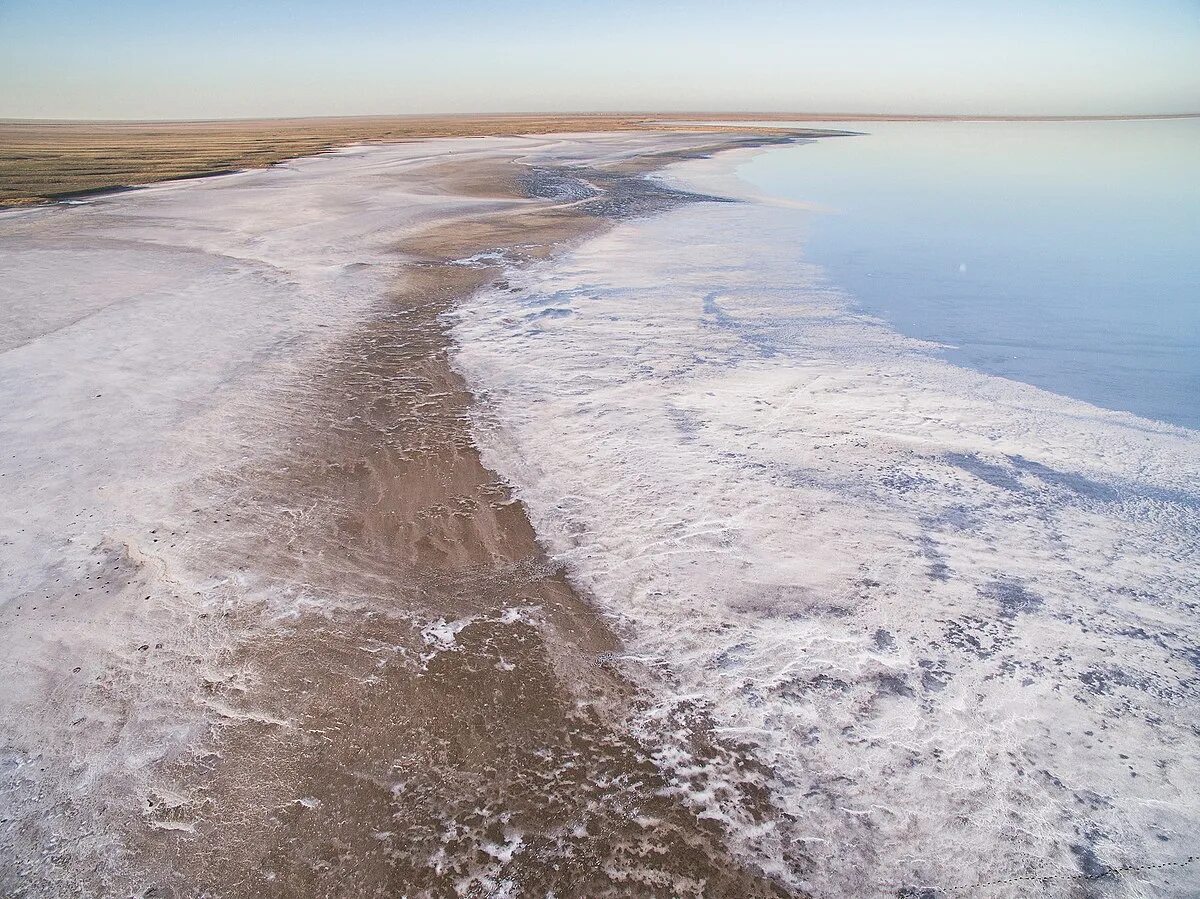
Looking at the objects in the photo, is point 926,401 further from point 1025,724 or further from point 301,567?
point 301,567

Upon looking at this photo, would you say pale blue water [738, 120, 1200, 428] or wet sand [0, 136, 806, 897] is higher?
pale blue water [738, 120, 1200, 428]

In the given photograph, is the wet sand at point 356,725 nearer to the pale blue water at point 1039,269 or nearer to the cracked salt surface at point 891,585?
the cracked salt surface at point 891,585

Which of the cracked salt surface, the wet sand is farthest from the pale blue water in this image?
the wet sand

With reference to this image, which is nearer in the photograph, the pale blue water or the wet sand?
the wet sand

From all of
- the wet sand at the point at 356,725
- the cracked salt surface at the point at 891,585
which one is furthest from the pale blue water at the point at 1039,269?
the wet sand at the point at 356,725

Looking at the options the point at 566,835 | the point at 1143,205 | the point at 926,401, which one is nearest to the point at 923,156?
the point at 1143,205

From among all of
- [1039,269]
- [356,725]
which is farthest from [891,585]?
[1039,269]

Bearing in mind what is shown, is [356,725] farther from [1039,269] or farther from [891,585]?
[1039,269]

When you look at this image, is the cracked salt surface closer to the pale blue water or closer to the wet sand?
the wet sand
